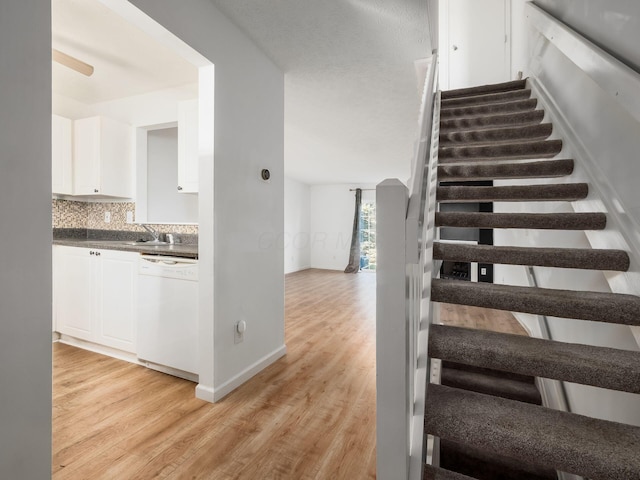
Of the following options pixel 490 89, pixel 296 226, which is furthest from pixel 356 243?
pixel 490 89

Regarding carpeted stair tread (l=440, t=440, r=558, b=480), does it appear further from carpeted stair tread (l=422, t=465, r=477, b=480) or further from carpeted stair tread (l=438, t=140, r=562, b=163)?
carpeted stair tread (l=438, t=140, r=562, b=163)

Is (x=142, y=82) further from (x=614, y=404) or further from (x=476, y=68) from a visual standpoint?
(x=476, y=68)

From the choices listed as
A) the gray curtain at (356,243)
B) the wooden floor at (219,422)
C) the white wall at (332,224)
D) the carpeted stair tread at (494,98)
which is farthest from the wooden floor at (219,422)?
the white wall at (332,224)

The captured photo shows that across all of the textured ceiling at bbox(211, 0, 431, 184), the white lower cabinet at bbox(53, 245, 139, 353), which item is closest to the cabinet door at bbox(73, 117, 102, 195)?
the white lower cabinet at bbox(53, 245, 139, 353)

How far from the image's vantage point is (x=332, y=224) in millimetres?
8664

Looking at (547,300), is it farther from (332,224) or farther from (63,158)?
(332,224)

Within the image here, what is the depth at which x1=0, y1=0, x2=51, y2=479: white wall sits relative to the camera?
98 centimetres

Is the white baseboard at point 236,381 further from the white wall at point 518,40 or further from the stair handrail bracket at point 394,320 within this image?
the white wall at point 518,40

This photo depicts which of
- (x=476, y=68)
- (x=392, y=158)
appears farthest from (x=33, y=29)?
(x=476, y=68)

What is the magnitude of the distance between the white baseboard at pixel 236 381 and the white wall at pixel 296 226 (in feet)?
16.4

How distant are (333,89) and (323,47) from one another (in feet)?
2.19

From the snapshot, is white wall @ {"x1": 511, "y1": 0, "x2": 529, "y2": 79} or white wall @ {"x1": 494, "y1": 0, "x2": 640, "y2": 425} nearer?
white wall @ {"x1": 494, "y1": 0, "x2": 640, "y2": 425}

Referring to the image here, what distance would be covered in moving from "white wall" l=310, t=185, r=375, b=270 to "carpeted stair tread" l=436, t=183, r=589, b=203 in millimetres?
6352

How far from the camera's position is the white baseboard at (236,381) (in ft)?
6.51
